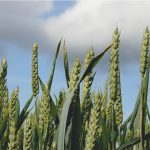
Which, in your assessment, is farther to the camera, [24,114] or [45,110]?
[24,114]

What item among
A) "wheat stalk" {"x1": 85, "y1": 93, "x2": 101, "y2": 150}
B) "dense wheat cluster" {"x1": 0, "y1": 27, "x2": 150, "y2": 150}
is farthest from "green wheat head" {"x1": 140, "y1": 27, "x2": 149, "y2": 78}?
"wheat stalk" {"x1": 85, "y1": 93, "x2": 101, "y2": 150}

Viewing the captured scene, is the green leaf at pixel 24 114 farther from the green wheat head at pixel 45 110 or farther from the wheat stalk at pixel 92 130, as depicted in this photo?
the wheat stalk at pixel 92 130

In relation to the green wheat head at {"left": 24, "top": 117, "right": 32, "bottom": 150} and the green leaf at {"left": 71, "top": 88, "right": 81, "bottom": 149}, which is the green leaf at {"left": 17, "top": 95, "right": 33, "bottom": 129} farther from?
the green leaf at {"left": 71, "top": 88, "right": 81, "bottom": 149}

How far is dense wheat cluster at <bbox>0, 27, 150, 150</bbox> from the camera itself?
3.47ft

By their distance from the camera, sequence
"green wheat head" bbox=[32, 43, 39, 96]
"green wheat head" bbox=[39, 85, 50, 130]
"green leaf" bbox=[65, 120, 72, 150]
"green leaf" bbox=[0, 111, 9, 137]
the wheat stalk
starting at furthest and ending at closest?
"green wheat head" bbox=[32, 43, 39, 96], "green leaf" bbox=[0, 111, 9, 137], "green wheat head" bbox=[39, 85, 50, 130], "green leaf" bbox=[65, 120, 72, 150], the wheat stalk

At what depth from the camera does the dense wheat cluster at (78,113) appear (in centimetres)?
106

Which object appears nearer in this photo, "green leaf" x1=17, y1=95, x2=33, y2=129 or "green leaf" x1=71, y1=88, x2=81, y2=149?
"green leaf" x1=71, y1=88, x2=81, y2=149

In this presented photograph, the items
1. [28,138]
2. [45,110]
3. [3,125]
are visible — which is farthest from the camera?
[3,125]

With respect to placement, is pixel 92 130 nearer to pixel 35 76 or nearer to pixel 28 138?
pixel 28 138

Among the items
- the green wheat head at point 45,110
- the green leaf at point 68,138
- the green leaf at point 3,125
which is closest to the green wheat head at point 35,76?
the green leaf at point 3,125

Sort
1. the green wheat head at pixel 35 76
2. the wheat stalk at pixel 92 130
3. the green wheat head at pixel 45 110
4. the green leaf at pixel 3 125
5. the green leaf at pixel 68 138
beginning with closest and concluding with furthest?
1. the wheat stalk at pixel 92 130
2. the green leaf at pixel 68 138
3. the green wheat head at pixel 45 110
4. the green leaf at pixel 3 125
5. the green wheat head at pixel 35 76

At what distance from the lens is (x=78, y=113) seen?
3.53 ft

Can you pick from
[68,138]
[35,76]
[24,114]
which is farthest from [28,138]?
[35,76]

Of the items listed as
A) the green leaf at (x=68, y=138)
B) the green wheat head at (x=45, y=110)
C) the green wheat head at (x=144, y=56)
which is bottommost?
the green leaf at (x=68, y=138)
